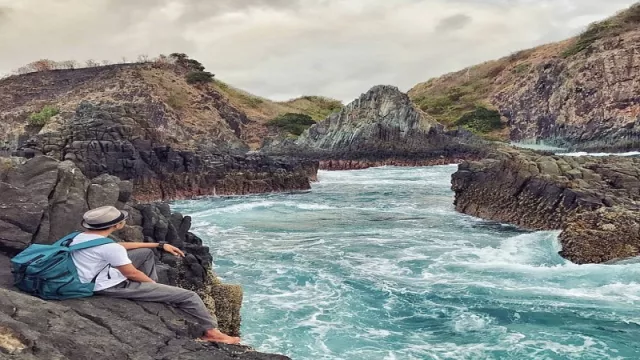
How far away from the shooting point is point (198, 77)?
100 metres

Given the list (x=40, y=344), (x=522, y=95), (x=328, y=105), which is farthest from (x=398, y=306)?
(x=328, y=105)

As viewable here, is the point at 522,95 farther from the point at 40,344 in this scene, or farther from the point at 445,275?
the point at 40,344

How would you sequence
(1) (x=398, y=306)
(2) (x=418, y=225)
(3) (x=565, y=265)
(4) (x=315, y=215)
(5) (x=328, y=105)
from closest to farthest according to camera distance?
1. (1) (x=398, y=306)
2. (3) (x=565, y=265)
3. (2) (x=418, y=225)
4. (4) (x=315, y=215)
5. (5) (x=328, y=105)

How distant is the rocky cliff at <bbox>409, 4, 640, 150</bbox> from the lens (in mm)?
71438

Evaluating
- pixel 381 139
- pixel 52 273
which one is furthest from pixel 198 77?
pixel 52 273

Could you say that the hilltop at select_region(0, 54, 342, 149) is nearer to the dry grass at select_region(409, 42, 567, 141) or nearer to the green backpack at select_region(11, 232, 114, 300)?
the dry grass at select_region(409, 42, 567, 141)

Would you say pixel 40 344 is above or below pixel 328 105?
below

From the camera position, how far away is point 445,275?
49.8 ft

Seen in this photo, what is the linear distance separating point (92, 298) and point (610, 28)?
328 ft

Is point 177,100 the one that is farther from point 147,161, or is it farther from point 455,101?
point 455,101

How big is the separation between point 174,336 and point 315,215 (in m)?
22.1

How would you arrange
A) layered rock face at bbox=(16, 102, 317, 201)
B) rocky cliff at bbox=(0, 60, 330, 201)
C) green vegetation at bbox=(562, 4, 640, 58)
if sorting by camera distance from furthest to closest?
green vegetation at bbox=(562, 4, 640, 58) < rocky cliff at bbox=(0, 60, 330, 201) < layered rock face at bbox=(16, 102, 317, 201)

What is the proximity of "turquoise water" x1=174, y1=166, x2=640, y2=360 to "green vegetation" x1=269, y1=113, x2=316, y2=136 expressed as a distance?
73.2m

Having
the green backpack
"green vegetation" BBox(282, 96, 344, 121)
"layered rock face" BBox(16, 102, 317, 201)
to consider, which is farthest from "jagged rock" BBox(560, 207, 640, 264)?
"green vegetation" BBox(282, 96, 344, 121)
